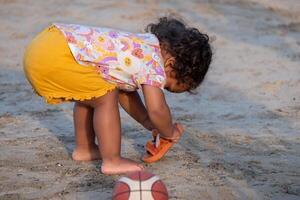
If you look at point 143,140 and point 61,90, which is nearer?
point 61,90

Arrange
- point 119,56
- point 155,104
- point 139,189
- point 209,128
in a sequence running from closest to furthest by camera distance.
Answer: point 139,189 → point 155,104 → point 119,56 → point 209,128

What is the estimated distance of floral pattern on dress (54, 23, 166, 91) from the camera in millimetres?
3926

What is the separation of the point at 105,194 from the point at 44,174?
52 cm

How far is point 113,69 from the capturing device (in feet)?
13.0

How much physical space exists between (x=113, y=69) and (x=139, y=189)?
33.7 inches

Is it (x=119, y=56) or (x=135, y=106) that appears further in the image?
(x=135, y=106)

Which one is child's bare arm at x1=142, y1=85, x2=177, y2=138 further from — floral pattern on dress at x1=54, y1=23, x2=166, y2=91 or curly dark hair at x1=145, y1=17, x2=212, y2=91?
curly dark hair at x1=145, y1=17, x2=212, y2=91

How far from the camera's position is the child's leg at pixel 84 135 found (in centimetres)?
430

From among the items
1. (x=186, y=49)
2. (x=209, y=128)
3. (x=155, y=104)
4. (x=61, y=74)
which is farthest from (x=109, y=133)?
(x=209, y=128)

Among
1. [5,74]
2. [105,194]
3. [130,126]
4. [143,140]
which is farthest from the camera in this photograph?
[5,74]

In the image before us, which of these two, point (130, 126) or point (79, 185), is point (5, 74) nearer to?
point (130, 126)

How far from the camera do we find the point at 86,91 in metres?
3.95

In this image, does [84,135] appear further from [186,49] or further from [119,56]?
[186,49]

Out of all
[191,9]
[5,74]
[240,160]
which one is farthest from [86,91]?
[191,9]
